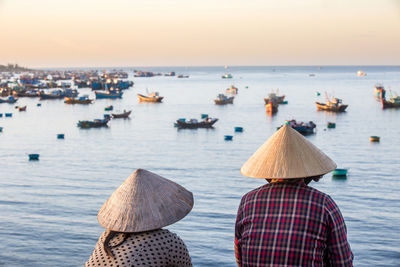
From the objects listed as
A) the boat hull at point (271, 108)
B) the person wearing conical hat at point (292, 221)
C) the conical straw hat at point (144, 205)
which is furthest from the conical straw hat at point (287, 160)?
the boat hull at point (271, 108)

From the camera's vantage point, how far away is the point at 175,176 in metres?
21.5

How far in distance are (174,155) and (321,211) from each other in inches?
964

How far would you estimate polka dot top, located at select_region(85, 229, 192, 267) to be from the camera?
8.77 feet

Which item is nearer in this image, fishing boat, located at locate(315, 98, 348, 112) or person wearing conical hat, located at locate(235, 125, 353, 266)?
person wearing conical hat, located at locate(235, 125, 353, 266)

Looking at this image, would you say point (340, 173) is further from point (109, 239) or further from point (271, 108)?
point (271, 108)

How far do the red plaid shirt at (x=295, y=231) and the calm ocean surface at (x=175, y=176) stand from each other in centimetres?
909

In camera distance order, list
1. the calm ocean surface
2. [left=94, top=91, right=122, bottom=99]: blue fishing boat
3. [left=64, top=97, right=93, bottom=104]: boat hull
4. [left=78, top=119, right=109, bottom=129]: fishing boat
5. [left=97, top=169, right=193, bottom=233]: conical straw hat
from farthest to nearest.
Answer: [left=94, top=91, right=122, bottom=99]: blue fishing boat, [left=64, top=97, right=93, bottom=104]: boat hull, [left=78, top=119, right=109, bottom=129]: fishing boat, the calm ocean surface, [left=97, top=169, right=193, bottom=233]: conical straw hat

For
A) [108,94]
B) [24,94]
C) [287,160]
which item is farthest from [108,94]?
[287,160]

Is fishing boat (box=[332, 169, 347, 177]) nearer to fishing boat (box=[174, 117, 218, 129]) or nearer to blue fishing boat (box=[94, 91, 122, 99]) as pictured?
fishing boat (box=[174, 117, 218, 129])

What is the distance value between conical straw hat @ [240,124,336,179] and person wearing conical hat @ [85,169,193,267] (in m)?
0.51

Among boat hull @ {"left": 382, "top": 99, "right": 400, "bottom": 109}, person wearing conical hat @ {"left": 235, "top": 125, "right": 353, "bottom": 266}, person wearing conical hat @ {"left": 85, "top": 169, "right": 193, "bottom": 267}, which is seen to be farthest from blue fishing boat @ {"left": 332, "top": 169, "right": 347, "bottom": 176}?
boat hull @ {"left": 382, "top": 99, "right": 400, "bottom": 109}

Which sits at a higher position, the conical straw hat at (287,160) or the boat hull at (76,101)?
the conical straw hat at (287,160)

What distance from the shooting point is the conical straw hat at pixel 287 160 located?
2.63 meters

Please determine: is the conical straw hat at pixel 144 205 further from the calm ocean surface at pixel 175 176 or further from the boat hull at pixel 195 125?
the boat hull at pixel 195 125
